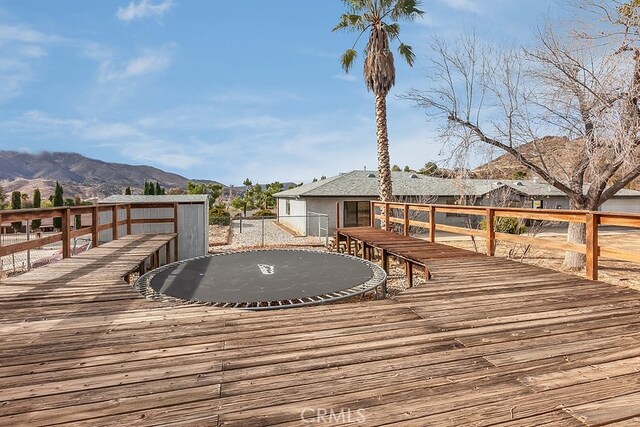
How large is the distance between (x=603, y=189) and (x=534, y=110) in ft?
9.64

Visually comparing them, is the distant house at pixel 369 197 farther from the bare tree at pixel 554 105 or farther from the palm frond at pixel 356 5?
the palm frond at pixel 356 5

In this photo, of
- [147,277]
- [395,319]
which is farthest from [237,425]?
[147,277]

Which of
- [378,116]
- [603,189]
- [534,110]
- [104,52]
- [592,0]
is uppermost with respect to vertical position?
[104,52]

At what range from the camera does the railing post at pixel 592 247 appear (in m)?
4.40

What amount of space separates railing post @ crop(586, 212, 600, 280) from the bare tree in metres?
5.28

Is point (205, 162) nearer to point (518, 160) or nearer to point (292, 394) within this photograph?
point (518, 160)

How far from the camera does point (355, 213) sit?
1984cm

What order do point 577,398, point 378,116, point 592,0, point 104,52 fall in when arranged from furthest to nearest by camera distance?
point 104,52, point 378,116, point 592,0, point 577,398

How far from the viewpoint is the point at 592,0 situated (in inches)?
363

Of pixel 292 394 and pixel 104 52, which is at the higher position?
pixel 104 52

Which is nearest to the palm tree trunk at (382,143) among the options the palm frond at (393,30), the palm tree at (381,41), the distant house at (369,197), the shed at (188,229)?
the palm tree at (381,41)

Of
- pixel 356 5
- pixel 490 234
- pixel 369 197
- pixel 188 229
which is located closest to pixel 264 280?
pixel 490 234

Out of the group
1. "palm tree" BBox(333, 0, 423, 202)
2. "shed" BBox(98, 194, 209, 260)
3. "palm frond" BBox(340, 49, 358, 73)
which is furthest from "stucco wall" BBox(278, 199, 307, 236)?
"palm frond" BBox(340, 49, 358, 73)

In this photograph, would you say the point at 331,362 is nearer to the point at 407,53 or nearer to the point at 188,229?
the point at 188,229
